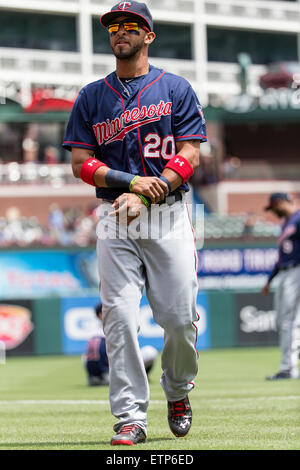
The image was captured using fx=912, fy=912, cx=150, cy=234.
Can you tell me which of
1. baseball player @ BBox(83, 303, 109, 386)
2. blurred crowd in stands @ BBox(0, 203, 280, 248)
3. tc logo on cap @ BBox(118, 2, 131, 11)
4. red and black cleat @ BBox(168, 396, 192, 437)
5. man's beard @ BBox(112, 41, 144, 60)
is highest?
tc logo on cap @ BBox(118, 2, 131, 11)

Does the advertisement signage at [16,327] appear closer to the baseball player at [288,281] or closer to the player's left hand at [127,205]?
the baseball player at [288,281]

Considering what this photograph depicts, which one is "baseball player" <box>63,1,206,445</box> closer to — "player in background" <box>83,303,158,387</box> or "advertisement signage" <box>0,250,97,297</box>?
"player in background" <box>83,303,158,387</box>

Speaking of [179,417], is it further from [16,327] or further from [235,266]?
[235,266]

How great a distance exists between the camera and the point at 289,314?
1051 cm

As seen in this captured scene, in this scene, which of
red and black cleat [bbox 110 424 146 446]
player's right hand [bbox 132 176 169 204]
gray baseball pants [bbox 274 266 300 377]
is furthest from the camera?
gray baseball pants [bbox 274 266 300 377]

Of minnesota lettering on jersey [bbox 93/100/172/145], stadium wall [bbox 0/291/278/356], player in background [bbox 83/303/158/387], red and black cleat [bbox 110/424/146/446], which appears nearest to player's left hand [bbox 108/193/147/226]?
minnesota lettering on jersey [bbox 93/100/172/145]

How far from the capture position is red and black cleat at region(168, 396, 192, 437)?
5230mm

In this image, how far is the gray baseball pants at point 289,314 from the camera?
10391 mm

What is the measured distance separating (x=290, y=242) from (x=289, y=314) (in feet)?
2.73

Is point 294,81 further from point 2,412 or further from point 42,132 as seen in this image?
point 2,412

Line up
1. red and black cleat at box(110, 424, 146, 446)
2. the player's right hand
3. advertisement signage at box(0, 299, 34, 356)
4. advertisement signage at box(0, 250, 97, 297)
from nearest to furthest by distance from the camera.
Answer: red and black cleat at box(110, 424, 146, 446) < the player's right hand < advertisement signage at box(0, 299, 34, 356) < advertisement signage at box(0, 250, 97, 297)

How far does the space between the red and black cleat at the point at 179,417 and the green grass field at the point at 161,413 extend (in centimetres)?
5

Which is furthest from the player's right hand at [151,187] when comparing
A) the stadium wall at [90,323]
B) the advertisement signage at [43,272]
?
the advertisement signage at [43,272]

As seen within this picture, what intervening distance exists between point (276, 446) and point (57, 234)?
20823mm
